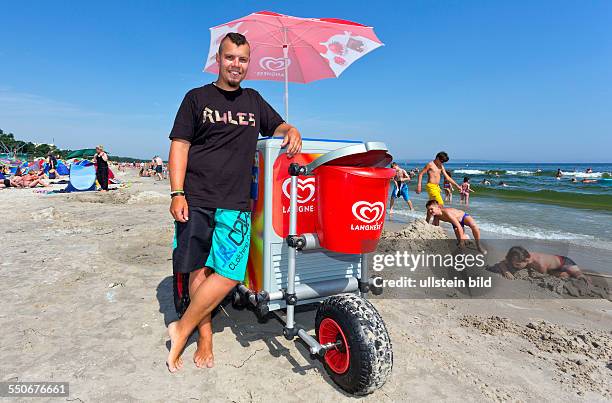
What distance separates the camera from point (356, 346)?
1.79m

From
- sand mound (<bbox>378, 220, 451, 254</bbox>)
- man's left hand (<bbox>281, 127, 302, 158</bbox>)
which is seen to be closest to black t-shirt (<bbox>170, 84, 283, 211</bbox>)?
man's left hand (<bbox>281, 127, 302, 158</bbox>)

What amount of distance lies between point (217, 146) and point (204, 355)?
1392 mm

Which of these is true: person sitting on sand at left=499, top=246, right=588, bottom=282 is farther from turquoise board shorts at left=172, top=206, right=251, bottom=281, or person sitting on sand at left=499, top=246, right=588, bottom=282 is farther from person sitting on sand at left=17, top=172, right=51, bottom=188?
person sitting on sand at left=17, top=172, right=51, bottom=188

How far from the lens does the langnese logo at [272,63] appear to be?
501 cm

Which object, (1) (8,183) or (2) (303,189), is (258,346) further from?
(1) (8,183)

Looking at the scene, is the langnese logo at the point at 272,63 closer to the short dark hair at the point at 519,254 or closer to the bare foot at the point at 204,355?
the bare foot at the point at 204,355

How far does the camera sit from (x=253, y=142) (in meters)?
2.19

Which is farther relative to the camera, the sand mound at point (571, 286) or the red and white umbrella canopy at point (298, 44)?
the red and white umbrella canopy at point (298, 44)

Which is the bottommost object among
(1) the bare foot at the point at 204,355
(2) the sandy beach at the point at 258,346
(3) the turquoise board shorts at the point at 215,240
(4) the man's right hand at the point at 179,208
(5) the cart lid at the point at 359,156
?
(2) the sandy beach at the point at 258,346

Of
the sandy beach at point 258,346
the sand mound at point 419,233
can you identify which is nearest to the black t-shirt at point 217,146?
the sandy beach at point 258,346

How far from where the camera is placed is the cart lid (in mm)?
1712

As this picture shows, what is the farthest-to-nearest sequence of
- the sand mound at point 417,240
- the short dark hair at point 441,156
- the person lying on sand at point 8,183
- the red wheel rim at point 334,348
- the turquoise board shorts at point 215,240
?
1. the person lying on sand at point 8,183
2. the short dark hair at point 441,156
3. the sand mound at point 417,240
4. the turquoise board shorts at point 215,240
5. the red wheel rim at point 334,348

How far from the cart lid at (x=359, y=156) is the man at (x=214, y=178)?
36cm

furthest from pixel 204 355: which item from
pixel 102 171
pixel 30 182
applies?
pixel 30 182
